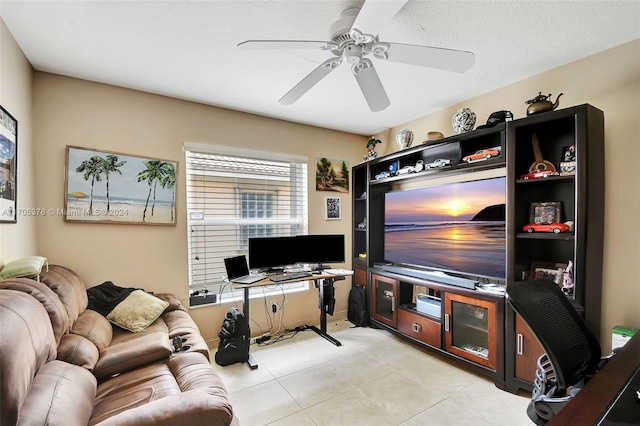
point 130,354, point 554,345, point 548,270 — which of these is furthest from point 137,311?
point 548,270

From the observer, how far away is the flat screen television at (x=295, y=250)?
3088mm

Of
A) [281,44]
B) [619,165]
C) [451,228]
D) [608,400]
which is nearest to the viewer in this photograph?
[608,400]

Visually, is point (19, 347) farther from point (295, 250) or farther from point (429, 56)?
point (295, 250)

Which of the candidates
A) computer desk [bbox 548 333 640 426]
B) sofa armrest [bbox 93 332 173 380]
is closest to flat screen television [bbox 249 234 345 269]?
sofa armrest [bbox 93 332 173 380]

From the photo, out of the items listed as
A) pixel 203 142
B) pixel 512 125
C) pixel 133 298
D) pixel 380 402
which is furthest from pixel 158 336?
pixel 512 125

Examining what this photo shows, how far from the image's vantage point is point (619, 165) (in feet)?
6.48

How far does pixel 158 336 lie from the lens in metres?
1.95

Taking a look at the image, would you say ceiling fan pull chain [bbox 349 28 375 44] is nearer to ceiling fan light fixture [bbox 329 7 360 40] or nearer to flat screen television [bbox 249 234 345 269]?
ceiling fan light fixture [bbox 329 7 360 40]

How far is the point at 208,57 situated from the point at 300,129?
163cm

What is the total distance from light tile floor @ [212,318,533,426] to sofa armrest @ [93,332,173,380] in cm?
70

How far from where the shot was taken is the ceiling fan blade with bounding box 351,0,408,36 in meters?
1.14

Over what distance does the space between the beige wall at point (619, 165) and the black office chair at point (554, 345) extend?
2.73 feet

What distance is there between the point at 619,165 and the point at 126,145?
157 inches

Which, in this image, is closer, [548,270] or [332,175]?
[548,270]
